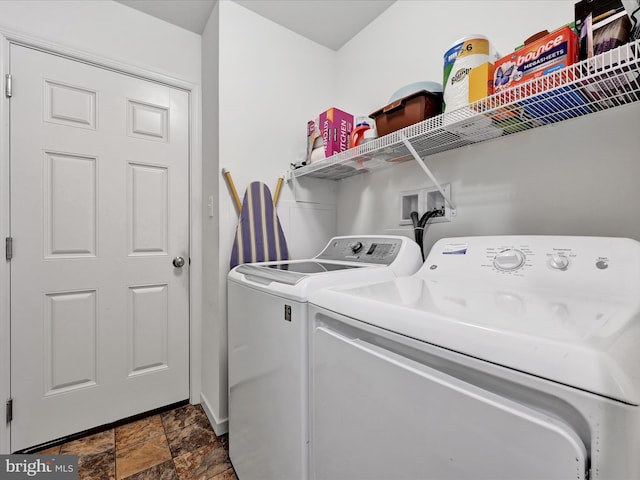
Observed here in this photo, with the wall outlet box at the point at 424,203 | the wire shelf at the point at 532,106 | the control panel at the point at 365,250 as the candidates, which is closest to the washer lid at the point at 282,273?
the control panel at the point at 365,250

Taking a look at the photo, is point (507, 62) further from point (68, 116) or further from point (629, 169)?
point (68, 116)

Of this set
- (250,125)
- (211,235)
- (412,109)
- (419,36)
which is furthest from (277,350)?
(419,36)

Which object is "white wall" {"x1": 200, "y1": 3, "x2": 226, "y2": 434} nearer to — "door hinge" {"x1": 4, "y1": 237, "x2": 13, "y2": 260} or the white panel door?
the white panel door

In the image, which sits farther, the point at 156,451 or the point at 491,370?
the point at 156,451

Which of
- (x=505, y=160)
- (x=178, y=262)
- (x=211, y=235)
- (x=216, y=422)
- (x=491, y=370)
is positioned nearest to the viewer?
(x=491, y=370)

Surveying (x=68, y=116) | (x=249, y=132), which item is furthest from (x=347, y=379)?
(x=68, y=116)

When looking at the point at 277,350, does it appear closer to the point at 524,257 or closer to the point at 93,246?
the point at 524,257

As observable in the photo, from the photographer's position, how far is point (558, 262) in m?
0.87

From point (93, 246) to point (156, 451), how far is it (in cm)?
121

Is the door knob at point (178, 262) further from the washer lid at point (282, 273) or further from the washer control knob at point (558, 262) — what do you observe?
the washer control knob at point (558, 262)

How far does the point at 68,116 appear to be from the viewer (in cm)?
166

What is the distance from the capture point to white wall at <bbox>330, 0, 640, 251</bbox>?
1.00m

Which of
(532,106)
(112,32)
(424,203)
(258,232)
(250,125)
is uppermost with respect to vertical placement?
(112,32)

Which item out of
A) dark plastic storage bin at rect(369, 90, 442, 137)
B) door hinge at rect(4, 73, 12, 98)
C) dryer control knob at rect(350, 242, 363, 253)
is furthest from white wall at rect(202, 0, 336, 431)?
door hinge at rect(4, 73, 12, 98)
